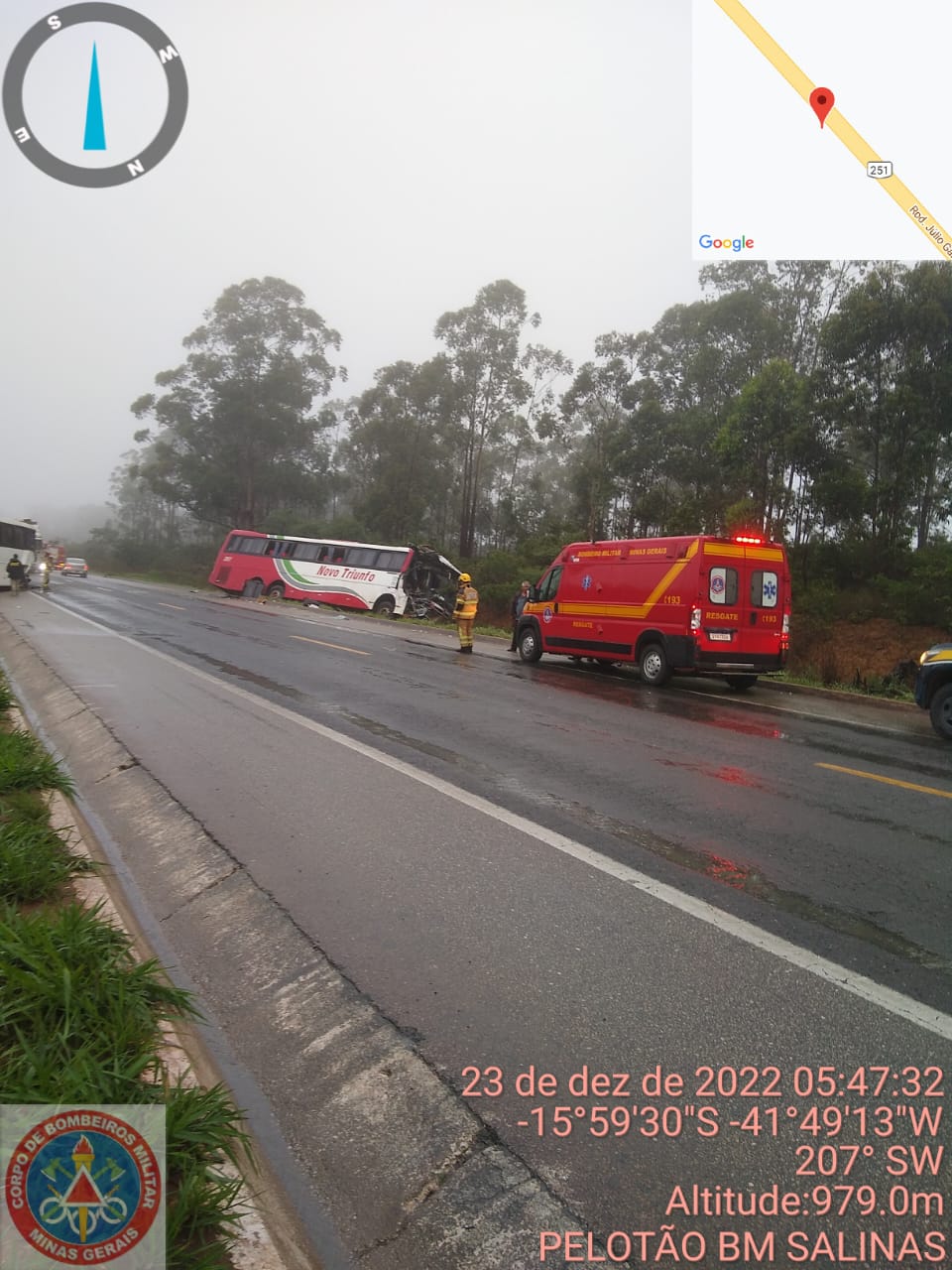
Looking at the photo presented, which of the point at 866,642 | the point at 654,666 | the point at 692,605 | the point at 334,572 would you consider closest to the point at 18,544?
the point at 334,572

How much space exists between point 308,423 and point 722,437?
3594 centimetres

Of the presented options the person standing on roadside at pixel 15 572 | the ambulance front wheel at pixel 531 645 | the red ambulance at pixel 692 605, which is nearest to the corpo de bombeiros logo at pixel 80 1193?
the red ambulance at pixel 692 605

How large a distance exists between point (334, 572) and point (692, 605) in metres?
24.3

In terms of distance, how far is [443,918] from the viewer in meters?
4.23

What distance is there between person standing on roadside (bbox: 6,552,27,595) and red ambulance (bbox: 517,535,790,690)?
2466 cm

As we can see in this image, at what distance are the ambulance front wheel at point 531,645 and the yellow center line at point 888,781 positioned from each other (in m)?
9.22

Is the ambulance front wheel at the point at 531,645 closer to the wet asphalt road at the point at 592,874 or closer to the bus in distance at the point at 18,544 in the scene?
the wet asphalt road at the point at 592,874

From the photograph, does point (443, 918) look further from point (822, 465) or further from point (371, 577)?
point (371, 577)

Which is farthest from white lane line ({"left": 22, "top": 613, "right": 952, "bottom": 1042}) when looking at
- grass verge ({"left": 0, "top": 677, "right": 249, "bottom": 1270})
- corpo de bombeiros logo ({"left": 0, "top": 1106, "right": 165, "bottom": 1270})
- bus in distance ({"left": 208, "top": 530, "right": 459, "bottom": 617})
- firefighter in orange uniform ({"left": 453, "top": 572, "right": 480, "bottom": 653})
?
bus in distance ({"left": 208, "top": 530, "right": 459, "bottom": 617})

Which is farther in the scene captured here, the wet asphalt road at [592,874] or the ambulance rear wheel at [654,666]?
the ambulance rear wheel at [654,666]

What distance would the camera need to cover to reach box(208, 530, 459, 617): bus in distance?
3303 cm

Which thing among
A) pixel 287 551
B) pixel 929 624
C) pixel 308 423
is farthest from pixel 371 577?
pixel 308 423

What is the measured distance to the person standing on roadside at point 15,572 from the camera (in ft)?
104

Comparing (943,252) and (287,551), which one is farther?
(287,551)
